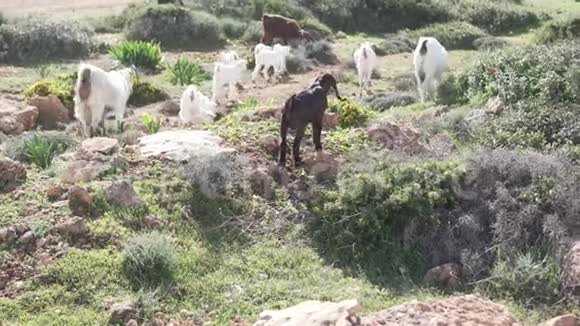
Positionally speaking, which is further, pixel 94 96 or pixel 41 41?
pixel 41 41

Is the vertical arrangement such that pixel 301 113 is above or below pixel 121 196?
above

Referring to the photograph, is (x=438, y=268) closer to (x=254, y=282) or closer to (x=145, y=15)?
(x=254, y=282)

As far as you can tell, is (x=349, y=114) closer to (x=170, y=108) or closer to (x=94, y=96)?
(x=94, y=96)

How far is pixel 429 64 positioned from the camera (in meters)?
14.0

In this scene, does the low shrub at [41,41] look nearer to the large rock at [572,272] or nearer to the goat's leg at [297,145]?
the goat's leg at [297,145]

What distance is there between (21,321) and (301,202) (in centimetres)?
311

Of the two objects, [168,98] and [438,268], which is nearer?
[438,268]

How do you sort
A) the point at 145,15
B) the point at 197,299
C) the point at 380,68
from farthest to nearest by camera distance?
the point at 145,15 < the point at 380,68 < the point at 197,299

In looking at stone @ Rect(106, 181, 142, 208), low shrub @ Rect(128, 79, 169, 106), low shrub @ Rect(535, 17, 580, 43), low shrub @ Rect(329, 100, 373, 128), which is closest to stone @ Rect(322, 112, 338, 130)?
low shrub @ Rect(329, 100, 373, 128)

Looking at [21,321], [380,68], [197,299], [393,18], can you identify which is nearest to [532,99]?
[197,299]

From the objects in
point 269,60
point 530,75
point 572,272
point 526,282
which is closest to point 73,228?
point 526,282

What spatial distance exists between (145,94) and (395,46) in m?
9.08

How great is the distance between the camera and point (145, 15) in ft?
74.6

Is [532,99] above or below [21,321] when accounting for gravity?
above
